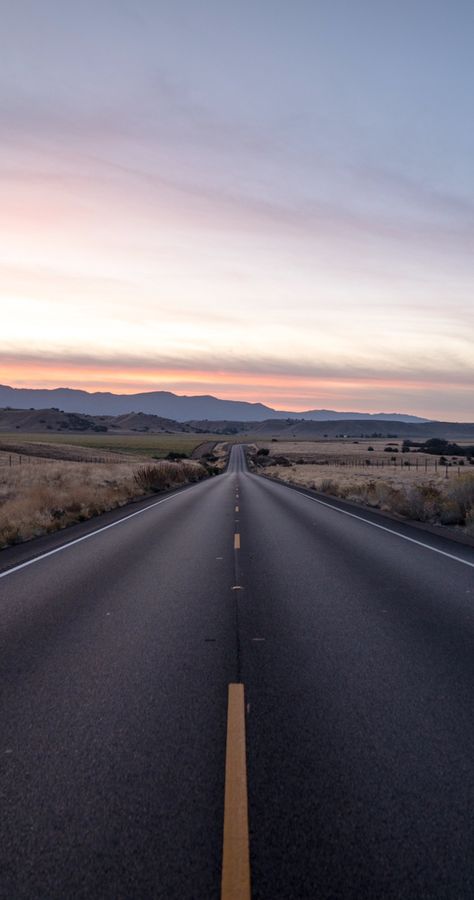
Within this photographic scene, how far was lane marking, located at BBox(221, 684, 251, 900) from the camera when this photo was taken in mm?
3393

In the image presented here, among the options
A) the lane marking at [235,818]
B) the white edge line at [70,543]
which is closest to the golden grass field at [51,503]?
the white edge line at [70,543]

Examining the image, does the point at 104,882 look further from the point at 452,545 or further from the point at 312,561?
the point at 452,545

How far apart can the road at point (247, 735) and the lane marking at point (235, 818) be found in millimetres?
48

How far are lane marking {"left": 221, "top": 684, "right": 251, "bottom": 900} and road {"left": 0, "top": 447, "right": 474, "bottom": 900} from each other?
48 millimetres

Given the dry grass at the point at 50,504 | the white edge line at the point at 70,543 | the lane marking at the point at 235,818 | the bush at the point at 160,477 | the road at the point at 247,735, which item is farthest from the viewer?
the bush at the point at 160,477

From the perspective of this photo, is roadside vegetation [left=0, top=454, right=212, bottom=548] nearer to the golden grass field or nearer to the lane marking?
the golden grass field

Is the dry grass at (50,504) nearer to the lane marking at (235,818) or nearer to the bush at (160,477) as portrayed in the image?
the bush at (160,477)

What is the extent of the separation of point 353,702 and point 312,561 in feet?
24.5

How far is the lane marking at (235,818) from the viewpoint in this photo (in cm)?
339

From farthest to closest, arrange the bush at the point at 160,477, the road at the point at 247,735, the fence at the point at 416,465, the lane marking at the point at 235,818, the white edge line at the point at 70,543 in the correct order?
1. the fence at the point at 416,465
2. the bush at the point at 160,477
3. the white edge line at the point at 70,543
4. the road at the point at 247,735
5. the lane marking at the point at 235,818

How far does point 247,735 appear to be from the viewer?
5156 mm

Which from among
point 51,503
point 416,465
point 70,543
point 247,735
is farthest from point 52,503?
point 416,465

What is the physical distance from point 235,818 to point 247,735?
46.9 inches

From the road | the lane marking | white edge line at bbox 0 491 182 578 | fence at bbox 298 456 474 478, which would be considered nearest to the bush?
white edge line at bbox 0 491 182 578
